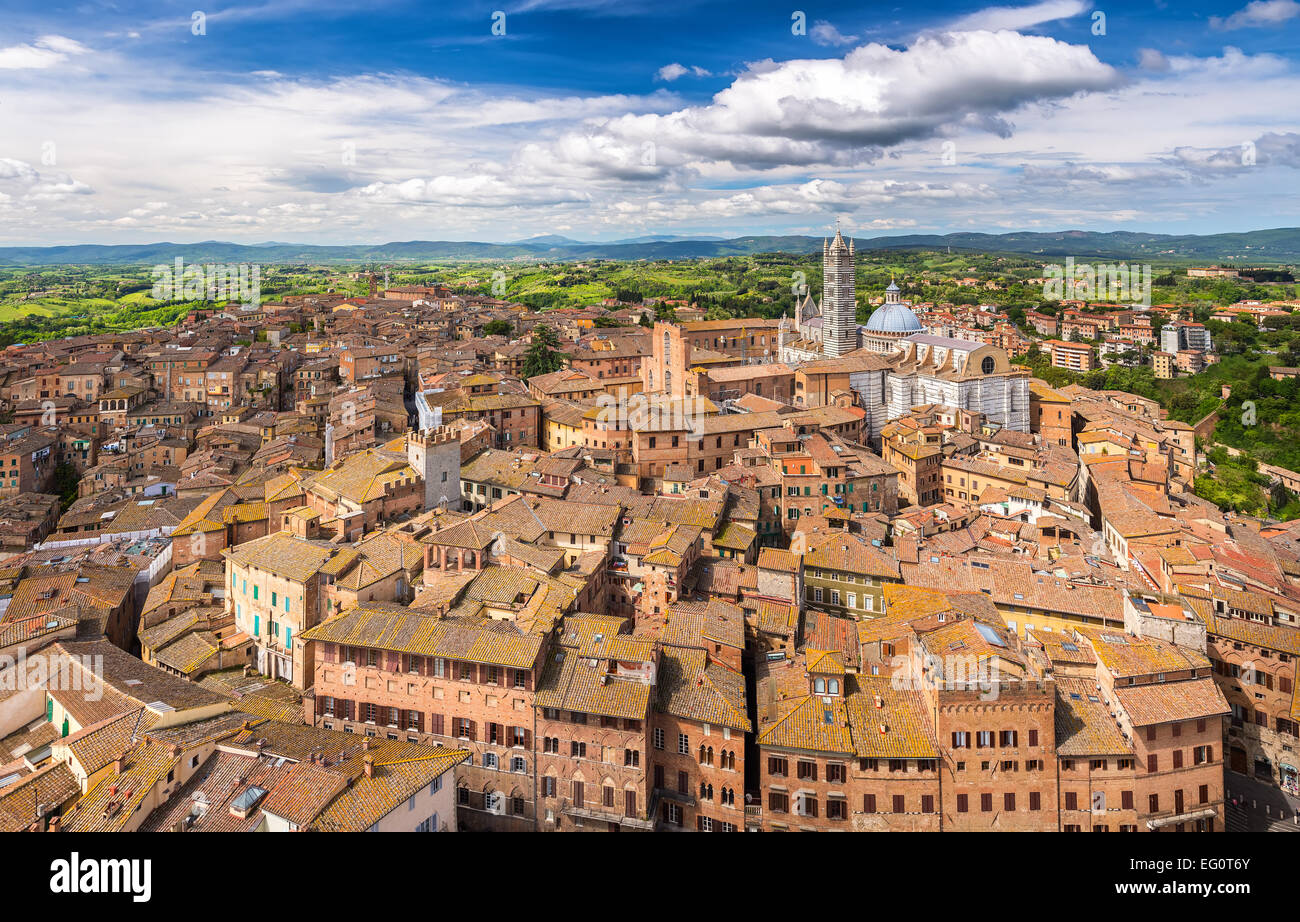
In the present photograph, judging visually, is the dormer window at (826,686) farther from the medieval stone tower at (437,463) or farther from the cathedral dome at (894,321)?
the cathedral dome at (894,321)

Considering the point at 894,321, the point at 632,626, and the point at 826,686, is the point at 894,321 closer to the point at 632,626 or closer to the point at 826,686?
the point at 632,626

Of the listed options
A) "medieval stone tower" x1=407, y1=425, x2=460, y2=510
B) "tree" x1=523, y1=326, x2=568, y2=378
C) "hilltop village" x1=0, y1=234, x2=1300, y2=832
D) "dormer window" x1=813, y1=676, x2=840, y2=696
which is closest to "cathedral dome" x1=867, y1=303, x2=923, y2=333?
"hilltop village" x1=0, y1=234, x2=1300, y2=832

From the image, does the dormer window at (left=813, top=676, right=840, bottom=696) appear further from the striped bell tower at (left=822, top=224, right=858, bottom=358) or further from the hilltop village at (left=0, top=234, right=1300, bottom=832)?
the striped bell tower at (left=822, top=224, right=858, bottom=358)

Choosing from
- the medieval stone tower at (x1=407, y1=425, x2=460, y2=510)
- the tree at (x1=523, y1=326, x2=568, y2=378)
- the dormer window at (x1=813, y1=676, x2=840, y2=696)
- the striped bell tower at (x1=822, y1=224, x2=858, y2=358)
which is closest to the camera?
the dormer window at (x1=813, y1=676, x2=840, y2=696)

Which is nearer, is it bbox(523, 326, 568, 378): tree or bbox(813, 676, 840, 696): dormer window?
bbox(813, 676, 840, 696): dormer window
